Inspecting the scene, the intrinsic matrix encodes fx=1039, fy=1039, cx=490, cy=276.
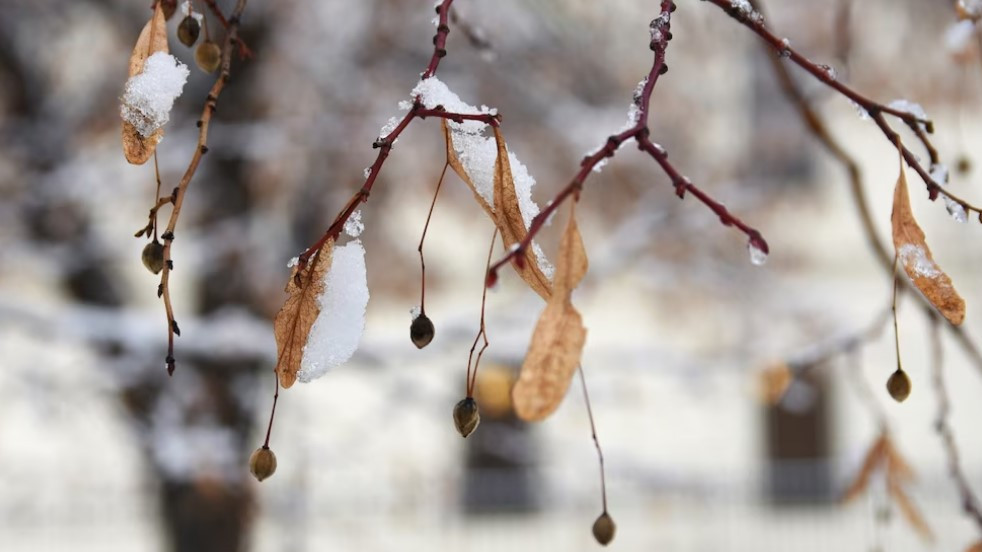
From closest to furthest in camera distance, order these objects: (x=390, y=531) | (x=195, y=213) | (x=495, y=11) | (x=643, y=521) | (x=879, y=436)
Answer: (x=879, y=436) → (x=495, y=11) → (x=195, y=213) → (x=390, y=531) → (x=643, y=521)

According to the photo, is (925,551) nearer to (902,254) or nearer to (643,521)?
(643,521)

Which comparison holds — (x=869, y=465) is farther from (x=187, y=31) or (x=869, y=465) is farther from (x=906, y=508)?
(x=187, y=31)

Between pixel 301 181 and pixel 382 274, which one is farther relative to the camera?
pixel 382 274

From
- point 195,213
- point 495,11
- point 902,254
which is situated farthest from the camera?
point 195,213

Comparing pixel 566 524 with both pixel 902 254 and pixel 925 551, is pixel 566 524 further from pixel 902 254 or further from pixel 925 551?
pixel 902 254

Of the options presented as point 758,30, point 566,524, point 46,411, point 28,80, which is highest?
point 28,80

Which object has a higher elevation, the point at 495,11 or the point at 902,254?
the point at 495,11

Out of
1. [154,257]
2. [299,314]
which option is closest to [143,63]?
[154,257]

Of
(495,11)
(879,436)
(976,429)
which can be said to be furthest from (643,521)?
(879,436)
